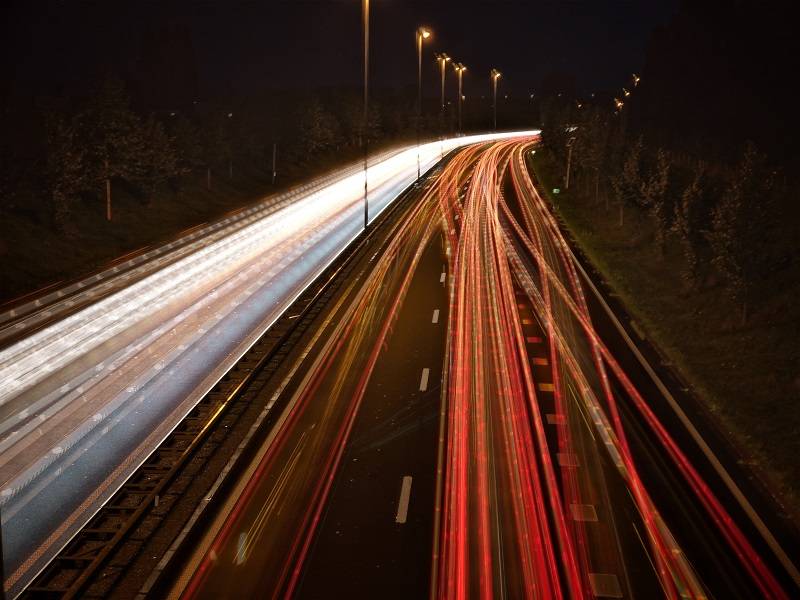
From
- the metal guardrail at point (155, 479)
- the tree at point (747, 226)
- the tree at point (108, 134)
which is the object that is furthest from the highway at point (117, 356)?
the tree at point (747, 226)

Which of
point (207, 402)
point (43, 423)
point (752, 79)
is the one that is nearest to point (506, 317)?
point (207, 402)

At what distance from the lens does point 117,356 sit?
1867 cm

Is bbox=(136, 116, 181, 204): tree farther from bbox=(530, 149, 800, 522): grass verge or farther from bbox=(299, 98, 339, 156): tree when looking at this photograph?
bbox=(530, 149, 800, 522): grass verge

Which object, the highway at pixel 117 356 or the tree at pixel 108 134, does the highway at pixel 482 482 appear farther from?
the tree at pixel 108 134

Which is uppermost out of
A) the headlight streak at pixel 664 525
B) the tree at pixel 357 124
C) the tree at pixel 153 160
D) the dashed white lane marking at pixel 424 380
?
the tree at pixel 357 124

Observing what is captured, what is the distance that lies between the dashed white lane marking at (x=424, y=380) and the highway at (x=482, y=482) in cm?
6

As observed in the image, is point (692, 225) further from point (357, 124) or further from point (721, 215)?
point (357, 124)

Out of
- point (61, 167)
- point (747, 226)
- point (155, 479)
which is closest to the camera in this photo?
point (155, 479)

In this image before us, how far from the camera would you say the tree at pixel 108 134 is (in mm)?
37219

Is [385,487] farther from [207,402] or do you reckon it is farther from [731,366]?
[731,366]

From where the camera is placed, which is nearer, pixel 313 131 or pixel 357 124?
pixel 313 131

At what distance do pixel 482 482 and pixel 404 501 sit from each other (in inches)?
57.5

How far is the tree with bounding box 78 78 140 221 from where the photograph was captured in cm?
3722

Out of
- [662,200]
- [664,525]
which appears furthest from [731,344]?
[662,200]
